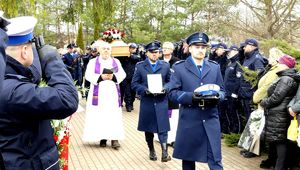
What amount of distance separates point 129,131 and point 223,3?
61.5 feet

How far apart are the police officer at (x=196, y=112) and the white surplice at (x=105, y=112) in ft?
10.8

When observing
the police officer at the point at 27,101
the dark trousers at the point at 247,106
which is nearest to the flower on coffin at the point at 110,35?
the dark trousers at the point at 247,106

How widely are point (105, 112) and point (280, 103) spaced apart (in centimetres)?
365

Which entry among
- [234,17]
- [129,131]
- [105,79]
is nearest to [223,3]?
[234,17]

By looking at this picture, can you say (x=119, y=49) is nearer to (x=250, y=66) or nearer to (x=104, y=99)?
(x=104, y=99)

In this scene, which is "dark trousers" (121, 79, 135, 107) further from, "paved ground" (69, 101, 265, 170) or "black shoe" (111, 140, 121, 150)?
"black shoe" (111, 140, 121, 150)

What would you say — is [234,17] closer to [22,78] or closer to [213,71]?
[213,71]

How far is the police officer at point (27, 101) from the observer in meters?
2.64

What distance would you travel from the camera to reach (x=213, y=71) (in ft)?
17.5

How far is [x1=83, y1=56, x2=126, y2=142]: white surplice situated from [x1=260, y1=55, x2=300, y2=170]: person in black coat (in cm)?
324

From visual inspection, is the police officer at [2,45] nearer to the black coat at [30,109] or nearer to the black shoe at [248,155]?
the black coat at [30,109]

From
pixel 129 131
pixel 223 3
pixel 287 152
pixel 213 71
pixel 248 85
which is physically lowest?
pixel 129 131

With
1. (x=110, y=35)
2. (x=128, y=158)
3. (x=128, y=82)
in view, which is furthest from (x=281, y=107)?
(x=128, y=82)

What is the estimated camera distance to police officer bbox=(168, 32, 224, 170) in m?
5.07
